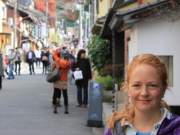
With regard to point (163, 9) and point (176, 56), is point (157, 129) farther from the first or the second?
point (176, 56)

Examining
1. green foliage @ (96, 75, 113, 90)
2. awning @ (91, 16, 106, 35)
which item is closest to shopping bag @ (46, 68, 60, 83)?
green foliage @ (96, 75, 113, 90)

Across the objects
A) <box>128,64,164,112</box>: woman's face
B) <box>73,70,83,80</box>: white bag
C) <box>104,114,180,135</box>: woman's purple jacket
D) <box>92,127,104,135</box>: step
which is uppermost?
<box>128,64,164,112</box>: woman's face

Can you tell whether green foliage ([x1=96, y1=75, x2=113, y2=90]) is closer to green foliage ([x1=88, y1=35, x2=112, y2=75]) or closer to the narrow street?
the narrow street

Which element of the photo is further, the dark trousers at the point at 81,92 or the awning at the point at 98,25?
the awning at the point at 98,25

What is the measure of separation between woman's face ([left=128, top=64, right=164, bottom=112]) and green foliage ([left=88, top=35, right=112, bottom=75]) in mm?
22799

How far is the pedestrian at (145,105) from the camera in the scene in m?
3.38

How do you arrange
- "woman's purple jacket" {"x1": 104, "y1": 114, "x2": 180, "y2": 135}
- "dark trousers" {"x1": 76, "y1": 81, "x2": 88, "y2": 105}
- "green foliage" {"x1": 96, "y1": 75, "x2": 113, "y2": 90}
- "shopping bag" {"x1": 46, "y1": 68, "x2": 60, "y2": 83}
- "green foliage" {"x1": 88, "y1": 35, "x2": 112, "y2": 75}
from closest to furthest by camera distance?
"woman's purple jacket" {"x1": 104, "y1": 114, "x2": 180, "y2": 135} → "shopping bag" {"x1": 46, "y1": 68, "x2": 60, "y2": 83} → "dark trousers" {"x1": 76, "y1": 81, "x2": 88, "y2": 105} → "green foliage" {"x1": 96, "y1": 75, "x2": 113, "y2": 90} → "green foliage" {"x1": 88, "y1": 35, "x2": 112, "y2": 75}

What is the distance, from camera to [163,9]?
1340 cm

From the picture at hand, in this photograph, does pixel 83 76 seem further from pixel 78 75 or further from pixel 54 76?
pixel 54 76

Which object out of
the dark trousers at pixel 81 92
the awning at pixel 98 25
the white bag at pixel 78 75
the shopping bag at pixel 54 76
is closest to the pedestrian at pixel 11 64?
the awning at pixel 98 25

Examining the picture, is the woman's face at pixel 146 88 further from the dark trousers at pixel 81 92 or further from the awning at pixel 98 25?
Result: the awning at pixel 98 25

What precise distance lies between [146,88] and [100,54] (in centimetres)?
2323

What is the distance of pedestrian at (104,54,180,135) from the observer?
3.38 m

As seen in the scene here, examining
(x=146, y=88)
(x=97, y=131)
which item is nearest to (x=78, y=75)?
(x=97, y=131)
